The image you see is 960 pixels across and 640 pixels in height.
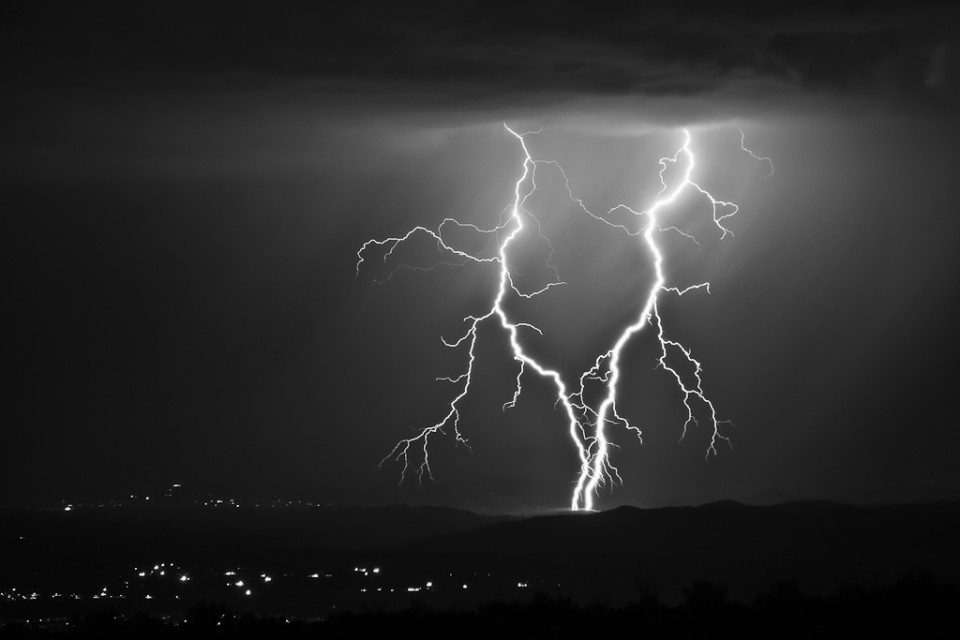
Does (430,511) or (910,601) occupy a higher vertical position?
(430,511)

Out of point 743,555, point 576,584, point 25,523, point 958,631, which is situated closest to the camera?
point 958,631

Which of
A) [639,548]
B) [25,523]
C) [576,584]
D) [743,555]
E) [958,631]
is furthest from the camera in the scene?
[25,523]

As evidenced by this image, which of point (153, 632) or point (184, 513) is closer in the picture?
point (153, 632)

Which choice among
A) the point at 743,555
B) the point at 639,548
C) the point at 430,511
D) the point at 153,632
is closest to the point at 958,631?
the point at 153,632

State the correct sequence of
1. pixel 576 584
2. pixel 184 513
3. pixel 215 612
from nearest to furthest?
pixel 215 612, pixel 576 584, pixel 184 513

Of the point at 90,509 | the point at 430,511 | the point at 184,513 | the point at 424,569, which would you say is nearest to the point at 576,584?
the point at 424,569

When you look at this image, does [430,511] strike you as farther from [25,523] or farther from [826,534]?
[826,534]

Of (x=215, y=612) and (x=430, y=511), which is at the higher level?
(x=430, y=511)

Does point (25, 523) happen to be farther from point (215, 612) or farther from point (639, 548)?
point (215, 612)

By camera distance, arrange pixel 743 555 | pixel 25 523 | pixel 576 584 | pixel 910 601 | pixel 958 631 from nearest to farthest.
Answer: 1. pixel 958 631
2. pixel 910 601
3. pixel 576 584
4. pixel 743 555
5. pixel 25 523
